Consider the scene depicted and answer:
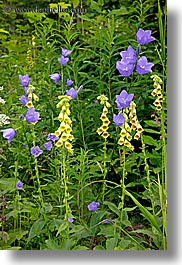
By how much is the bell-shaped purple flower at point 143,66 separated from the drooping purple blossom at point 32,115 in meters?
0.29

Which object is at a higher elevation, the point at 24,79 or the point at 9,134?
the point at 24,79

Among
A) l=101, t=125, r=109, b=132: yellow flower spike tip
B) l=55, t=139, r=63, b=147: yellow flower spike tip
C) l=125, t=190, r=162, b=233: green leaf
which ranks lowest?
l=125, t=190, r=162, b=233: green leaf

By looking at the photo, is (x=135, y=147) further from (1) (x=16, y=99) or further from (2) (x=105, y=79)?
(1) (x=16, y=99)

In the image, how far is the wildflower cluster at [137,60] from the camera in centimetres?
171

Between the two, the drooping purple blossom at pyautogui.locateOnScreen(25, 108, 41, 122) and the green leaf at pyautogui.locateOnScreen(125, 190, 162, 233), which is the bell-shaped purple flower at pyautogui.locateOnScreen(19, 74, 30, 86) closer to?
the drooping purple blossom at pyautogui.locateOnScreen(25, 108, 41, 122)

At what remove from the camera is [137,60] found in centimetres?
171

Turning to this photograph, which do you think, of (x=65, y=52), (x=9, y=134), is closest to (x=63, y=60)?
(x=65, y=52)

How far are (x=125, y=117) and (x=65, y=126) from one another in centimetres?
16

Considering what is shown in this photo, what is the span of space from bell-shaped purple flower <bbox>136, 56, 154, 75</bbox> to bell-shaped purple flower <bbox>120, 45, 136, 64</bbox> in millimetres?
17

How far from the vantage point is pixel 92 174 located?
173 cm

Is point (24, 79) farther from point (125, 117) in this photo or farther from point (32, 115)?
point (125, 117)

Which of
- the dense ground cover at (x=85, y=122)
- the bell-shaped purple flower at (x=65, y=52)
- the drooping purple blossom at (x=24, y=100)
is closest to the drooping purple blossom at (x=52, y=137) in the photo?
the dense ground cover at (x=85, y=122)

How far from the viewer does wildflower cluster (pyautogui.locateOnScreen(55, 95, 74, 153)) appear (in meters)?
1.68

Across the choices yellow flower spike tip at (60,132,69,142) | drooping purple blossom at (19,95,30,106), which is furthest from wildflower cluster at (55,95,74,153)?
drooping purple blossom at (19,95,30,106)
